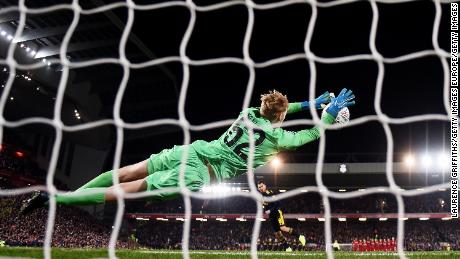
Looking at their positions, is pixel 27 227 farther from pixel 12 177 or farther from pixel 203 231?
pixel 203 231

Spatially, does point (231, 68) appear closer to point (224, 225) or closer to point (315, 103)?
point (224, 225)

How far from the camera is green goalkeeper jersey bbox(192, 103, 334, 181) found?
13.1 feet

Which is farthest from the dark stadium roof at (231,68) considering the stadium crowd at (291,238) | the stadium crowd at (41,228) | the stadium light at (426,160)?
the stadium crowd at (41,228)

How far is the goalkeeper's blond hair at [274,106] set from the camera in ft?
13.2

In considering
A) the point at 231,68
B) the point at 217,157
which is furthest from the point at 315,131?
the point at 231,68

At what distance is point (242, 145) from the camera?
4.04 metres

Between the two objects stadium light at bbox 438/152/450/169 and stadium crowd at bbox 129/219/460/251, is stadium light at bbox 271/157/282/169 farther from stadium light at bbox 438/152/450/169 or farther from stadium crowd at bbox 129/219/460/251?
stadium light at bbox 438/152/450/169

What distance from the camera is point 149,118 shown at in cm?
3158

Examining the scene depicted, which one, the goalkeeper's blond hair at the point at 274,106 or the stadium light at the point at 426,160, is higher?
the stadium light at the point at 426,160

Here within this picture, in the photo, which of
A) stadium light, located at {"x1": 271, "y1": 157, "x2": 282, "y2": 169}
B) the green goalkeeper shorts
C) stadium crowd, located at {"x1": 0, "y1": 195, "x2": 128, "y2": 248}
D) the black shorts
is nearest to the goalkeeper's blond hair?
the green goalkeeper shorts

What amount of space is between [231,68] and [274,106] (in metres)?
15.0

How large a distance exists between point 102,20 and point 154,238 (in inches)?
515

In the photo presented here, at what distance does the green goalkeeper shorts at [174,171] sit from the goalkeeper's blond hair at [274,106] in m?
0.67

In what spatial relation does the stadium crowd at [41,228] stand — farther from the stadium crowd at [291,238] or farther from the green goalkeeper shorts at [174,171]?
the green goalkeeper shorts at [174,171]
